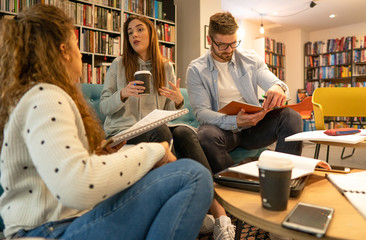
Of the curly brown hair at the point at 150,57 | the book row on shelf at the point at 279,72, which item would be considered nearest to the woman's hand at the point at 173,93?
the curly brown hair at the point at 150,57

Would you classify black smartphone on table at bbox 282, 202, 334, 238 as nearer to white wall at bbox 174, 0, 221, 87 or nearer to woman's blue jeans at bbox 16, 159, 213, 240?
woman's blue jeans at bbox 16, 159, 213, 240

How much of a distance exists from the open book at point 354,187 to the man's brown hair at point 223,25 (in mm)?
1021

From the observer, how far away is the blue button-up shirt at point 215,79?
1674 millimetres

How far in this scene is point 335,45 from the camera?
6.30 metres

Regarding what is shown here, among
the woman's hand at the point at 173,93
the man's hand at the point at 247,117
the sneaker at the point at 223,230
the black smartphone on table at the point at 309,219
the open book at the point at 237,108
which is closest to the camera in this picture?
the black smartphone on table at the point at 309,219

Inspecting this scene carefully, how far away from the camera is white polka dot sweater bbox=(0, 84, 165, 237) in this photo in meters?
0.53

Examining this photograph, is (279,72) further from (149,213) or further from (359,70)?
(149,213)

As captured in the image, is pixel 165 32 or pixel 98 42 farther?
pixel 165 32

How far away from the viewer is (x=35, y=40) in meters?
0.66

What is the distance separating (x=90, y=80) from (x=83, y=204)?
9.44 ft

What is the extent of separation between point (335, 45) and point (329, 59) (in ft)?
1.08

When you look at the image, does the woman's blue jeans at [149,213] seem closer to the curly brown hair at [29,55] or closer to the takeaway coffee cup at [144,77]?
the curly brown hair at [29,55]

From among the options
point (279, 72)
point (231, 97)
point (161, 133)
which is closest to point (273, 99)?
point (231, 97)

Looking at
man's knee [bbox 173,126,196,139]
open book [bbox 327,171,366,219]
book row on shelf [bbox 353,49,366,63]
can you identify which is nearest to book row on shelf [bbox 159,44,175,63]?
man's knee [bbox 173,126,196,139]
